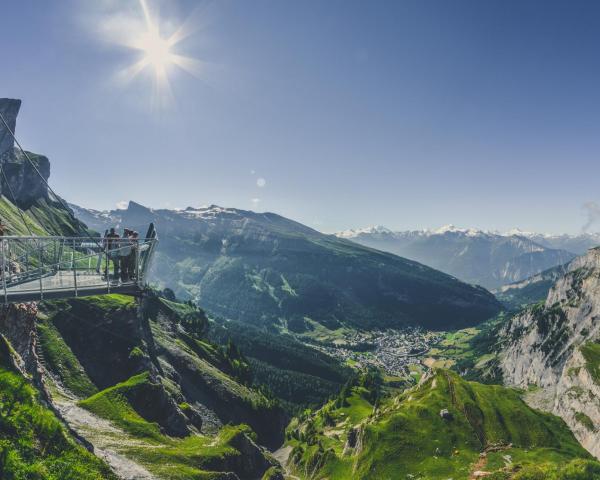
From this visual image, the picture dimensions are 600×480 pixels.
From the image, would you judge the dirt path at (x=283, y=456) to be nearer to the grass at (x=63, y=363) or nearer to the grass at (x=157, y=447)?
the grass at (x=157, y=447)

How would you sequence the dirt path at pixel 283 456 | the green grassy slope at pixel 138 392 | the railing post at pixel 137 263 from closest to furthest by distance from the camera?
the railing post at pixel 137 263
the green grassy slope at pixel 138 392
the dirt path at pixel 283 456

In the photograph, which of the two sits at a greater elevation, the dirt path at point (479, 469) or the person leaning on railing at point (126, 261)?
the person leaning on railing at point (126, 261)

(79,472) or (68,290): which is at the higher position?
(68,290)

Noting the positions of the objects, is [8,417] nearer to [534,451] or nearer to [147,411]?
[147,411]

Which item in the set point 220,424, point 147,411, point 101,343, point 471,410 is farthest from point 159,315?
point 471,410

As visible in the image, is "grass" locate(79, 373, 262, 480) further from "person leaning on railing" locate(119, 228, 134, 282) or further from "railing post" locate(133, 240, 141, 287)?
"railing post" locate(133, 240, 141, 287)

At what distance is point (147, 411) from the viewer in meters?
76.1

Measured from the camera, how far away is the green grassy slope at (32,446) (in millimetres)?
22511

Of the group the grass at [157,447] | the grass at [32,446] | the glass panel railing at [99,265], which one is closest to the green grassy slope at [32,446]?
the grass at [32,446]

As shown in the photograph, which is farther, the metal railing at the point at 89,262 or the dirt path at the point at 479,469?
the dirt path at the point at 479,469

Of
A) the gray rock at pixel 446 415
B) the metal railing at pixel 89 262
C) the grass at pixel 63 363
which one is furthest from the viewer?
the gray rock at pixel 446 415

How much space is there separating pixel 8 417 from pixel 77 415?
42.9 meters

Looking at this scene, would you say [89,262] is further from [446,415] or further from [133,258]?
[446,415]

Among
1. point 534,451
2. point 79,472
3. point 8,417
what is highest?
point 8,417
